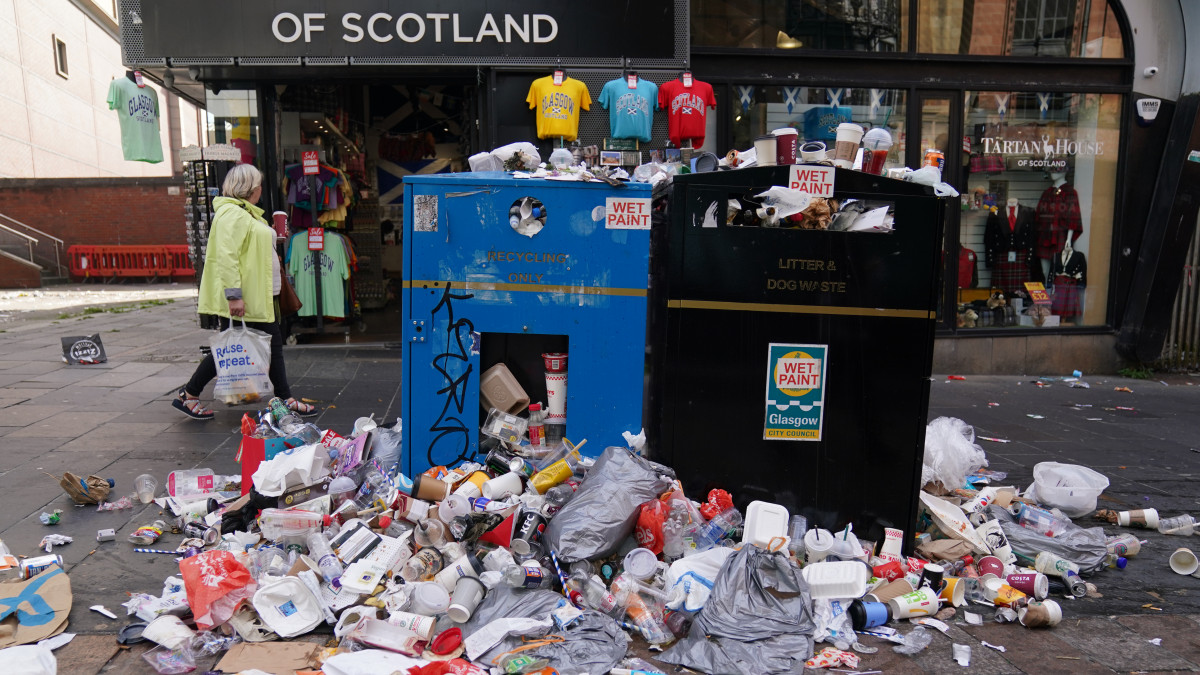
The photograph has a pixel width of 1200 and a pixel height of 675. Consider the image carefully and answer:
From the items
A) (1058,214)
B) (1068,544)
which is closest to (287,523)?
(1068,544)

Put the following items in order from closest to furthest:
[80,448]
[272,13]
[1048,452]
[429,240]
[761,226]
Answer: [761,226]
[429,240]
[80,448]
[1048,452]
[272,13]

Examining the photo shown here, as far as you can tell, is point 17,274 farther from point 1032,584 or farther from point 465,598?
point 1032,584

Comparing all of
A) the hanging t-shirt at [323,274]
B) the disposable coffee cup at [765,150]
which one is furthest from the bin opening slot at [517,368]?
the hanging t-shirt at [323,274]

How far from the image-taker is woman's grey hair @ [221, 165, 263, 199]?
5324mm

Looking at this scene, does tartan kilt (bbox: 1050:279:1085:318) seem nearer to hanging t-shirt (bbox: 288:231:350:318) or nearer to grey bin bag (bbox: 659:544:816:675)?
grey bin bag (bbox: 659:544:816:675)

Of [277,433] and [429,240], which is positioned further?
[277,433]

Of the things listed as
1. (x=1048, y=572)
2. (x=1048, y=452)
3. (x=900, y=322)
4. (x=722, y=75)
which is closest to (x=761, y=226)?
(x=900, y=322)

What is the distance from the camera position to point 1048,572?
3387 millimetres

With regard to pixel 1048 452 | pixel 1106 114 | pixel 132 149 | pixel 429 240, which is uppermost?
pixel 1106 114

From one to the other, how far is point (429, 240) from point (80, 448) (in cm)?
283

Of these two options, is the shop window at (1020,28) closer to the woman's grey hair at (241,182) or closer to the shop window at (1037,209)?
the shop window at (1037,209)

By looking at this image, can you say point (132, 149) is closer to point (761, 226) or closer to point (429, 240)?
point (429, 240)

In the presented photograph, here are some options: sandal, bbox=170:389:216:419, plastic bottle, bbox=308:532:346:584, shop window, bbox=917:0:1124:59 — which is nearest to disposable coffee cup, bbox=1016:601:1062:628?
plastic bottle, bbox=308:532:346:584

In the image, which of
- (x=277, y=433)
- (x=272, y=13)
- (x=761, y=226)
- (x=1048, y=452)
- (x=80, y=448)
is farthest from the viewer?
(x=272, y=13)
